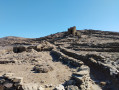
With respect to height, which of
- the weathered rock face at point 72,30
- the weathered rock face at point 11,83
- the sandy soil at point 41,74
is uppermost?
the weathered rock face at point 72,30

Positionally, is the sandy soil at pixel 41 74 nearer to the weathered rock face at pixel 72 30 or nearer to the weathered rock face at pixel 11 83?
the weathered rock face at pixel 11 83

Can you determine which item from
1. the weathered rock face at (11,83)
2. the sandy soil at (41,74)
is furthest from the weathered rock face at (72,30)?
the weathered rock face at (11,83)

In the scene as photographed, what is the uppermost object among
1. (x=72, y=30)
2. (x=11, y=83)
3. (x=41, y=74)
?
(x=72, y=30)

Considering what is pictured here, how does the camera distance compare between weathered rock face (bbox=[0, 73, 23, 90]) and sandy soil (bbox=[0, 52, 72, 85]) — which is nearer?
weathered rock face (bbox=[0, 73, 23, 90])

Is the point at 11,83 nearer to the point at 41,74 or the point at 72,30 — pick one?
the point at 41,74

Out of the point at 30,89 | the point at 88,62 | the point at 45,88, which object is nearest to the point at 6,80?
the point at 30,89

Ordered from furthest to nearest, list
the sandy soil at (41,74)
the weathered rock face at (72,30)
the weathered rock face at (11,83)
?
1. the weathered rock face at (72,30)
2. the sandy soil at (41,74)
3. the weathered rock face at (11,83)

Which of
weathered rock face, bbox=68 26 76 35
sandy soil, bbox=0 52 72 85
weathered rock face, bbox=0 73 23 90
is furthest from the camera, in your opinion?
weathered rock face, bbox=68 26 76 35

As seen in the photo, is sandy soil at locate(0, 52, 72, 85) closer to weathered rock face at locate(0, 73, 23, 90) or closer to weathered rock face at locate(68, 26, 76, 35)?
weathered rock face at locate(0, 73, 23, 90)

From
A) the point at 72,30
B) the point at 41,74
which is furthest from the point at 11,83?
the point at 72,30

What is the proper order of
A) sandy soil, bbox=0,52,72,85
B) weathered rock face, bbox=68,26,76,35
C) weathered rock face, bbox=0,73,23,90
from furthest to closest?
1. weathered rock face, bbox=68,26,76,35
2. sandy soil, bbox=0,52,72,85
3. weathered rock face, bbox=0,73,23,90

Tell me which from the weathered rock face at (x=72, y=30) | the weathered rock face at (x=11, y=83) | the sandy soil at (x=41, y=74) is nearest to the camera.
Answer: the weathered rock face at (x=11, y=83)

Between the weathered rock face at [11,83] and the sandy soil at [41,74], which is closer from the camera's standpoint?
the weathered rock face at [11,83]

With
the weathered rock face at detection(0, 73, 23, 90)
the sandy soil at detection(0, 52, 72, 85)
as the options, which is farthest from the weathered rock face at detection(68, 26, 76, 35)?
the weathered rock face at detection(0, 73, 23, 90)
